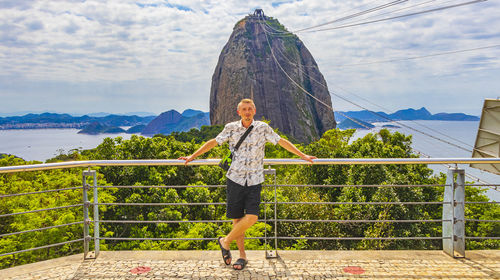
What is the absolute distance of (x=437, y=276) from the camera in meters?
3.51

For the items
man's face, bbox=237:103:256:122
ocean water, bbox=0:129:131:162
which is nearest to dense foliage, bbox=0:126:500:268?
man's face, bbox=237:103:256:122

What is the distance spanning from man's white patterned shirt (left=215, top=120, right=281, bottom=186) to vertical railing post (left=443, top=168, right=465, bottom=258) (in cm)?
204

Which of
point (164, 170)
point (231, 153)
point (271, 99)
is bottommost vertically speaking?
point (164, 170)

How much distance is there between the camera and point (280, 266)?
374 cm

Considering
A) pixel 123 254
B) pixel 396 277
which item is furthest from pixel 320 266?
pixel 123 254

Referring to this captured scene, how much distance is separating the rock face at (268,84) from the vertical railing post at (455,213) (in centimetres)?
6721

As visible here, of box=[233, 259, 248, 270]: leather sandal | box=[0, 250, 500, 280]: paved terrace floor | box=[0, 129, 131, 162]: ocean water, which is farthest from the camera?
box=[0, 129, 131, 162]: ocean water

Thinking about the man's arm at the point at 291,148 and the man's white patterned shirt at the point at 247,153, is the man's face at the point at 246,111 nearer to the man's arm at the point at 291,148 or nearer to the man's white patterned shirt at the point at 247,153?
the man's white patterned shirt at the point at 247,153

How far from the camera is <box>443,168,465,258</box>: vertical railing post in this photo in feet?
Result: 12.9

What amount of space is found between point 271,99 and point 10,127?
398 ft

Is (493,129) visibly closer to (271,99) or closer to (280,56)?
(271,99)

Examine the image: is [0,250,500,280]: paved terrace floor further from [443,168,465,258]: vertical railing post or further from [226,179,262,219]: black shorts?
[226,179,262,219]: black shorts

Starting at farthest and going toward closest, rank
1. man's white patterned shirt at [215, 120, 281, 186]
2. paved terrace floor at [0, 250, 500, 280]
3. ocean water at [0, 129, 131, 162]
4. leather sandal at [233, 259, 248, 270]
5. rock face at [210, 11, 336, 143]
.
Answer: ocean water at [0, 129, 131, 162]
rock face at [210, 11, 336, 143]
leather sandal at [233, 259, 248, 270]
paved terrace floor at [0, 250, 500, 280]
man's white patterned shirt at [215, 120, 281, 186]

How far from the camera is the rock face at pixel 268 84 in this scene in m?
74.5
